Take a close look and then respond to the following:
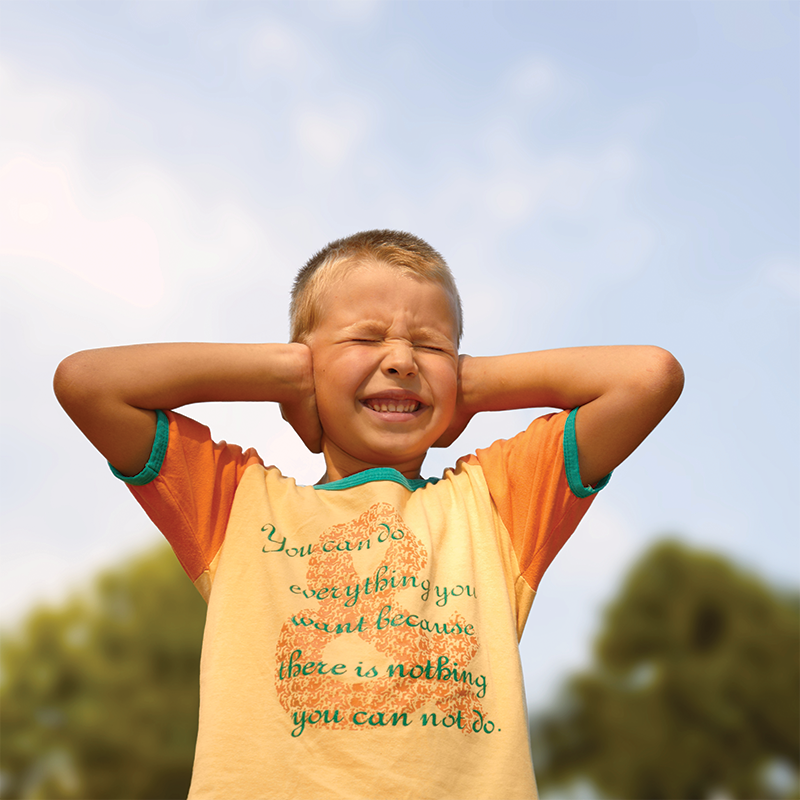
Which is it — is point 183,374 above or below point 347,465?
above

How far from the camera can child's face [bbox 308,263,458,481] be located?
1.96 meters

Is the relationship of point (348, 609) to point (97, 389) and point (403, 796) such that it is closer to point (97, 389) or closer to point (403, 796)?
point (403, 796)

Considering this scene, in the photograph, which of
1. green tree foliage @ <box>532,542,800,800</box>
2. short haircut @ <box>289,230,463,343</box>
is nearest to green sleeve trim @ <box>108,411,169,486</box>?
short haircut @ <box>289,230,463,343</box>

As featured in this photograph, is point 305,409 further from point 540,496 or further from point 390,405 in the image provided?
point 540,496

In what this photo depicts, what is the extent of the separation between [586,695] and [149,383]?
8.65 meters

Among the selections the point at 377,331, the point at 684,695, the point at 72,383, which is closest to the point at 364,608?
the point at 377,331

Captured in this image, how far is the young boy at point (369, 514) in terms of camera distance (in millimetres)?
1588

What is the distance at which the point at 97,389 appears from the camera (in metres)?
1.81

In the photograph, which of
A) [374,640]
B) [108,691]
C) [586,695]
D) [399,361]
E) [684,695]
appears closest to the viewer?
[374,640]

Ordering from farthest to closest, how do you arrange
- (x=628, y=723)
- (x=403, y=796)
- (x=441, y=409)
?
(x=628, y=723), (x=441, y=409), (x=403, y=796)

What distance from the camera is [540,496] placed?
74.6 inches

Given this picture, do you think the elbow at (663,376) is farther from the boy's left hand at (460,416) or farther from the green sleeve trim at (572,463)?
the boy's left hand at (460,416)

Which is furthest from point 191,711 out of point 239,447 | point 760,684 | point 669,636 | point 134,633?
point 239,447

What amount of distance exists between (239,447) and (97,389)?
0.38 metres
